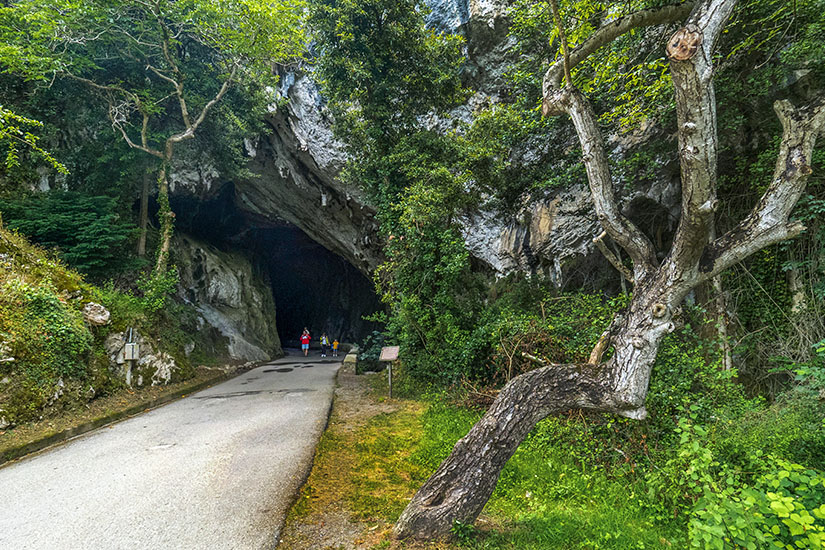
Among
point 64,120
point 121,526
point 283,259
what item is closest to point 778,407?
point 121,526

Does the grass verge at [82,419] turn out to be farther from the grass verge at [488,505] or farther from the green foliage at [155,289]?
the grass verge at [488,505]

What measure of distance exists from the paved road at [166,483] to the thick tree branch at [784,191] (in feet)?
15.1

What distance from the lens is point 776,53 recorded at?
464cm

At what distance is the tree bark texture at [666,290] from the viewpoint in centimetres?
271

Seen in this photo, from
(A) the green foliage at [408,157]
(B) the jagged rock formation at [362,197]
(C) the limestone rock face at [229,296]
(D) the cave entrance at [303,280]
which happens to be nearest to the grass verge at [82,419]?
(C) the limestone rock face at [229,296]

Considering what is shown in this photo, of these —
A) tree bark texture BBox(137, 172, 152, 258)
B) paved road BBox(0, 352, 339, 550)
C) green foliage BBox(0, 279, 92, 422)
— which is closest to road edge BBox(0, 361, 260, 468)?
paved road BBox(0, 352, 339, 550)

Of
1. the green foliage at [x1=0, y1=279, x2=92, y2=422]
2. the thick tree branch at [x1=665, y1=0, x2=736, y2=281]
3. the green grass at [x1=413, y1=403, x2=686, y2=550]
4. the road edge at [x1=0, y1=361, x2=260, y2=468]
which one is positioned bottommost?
the green grass at [x1=413, y1=403, x2=686, y2=550]

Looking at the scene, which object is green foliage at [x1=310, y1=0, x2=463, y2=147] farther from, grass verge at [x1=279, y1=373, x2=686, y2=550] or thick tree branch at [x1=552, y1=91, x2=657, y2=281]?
grass verge at [x1=279, y1=373, x2=686, y2=550]

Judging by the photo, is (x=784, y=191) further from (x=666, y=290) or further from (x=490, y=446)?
(x=490, y=446)

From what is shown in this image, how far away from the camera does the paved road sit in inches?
107

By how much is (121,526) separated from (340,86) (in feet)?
28.3

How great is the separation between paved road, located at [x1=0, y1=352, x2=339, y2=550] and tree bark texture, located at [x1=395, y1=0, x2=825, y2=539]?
152cm

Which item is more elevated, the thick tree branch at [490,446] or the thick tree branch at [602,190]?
the thick tree branch at [602,190]

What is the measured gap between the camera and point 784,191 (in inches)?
110
